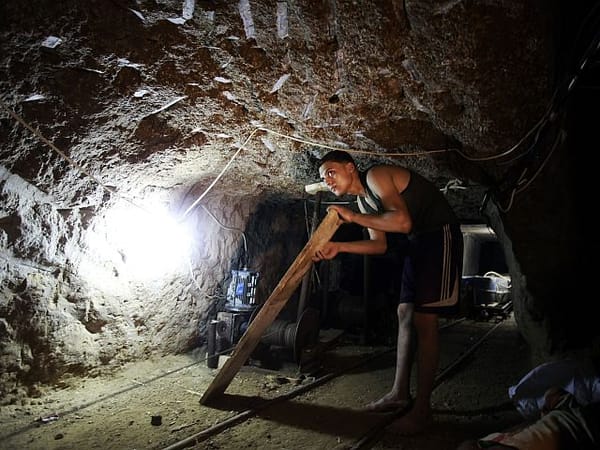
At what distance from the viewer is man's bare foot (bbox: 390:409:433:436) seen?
264cm

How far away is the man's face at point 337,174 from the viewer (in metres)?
3.11

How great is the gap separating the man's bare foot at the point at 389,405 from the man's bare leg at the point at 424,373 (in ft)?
0.88

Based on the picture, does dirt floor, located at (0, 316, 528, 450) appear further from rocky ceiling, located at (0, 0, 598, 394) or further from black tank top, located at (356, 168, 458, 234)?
black tank top, located at (356, 168, 458, 234)

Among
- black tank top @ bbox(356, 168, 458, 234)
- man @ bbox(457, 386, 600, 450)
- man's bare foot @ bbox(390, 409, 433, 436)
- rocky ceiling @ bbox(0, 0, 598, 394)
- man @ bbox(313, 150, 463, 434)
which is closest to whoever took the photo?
man @ bbox(457, 386, 600, 450)

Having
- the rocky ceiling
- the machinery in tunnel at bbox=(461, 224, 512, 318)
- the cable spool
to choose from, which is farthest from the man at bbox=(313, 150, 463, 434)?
the machinery in tunnel at bbox=(461, 224, 512, 318)

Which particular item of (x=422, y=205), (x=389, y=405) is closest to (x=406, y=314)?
(x=389, y=405)

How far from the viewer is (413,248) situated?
3.08 m

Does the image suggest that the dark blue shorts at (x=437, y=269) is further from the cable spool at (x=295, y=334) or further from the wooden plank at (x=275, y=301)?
the cable spool at (x=295, y=334)

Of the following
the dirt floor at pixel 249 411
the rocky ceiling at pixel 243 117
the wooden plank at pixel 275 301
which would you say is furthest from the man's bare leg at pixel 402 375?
the rocky ceiling at pixel 243 117

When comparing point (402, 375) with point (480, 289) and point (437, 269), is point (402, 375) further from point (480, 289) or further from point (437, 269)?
point (480, 289)

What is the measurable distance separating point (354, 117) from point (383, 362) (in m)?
3.17

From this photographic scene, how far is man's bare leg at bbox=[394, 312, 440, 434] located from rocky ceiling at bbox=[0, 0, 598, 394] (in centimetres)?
165

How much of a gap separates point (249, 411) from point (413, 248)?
188cm

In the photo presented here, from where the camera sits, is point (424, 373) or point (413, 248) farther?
point (413, 248)
